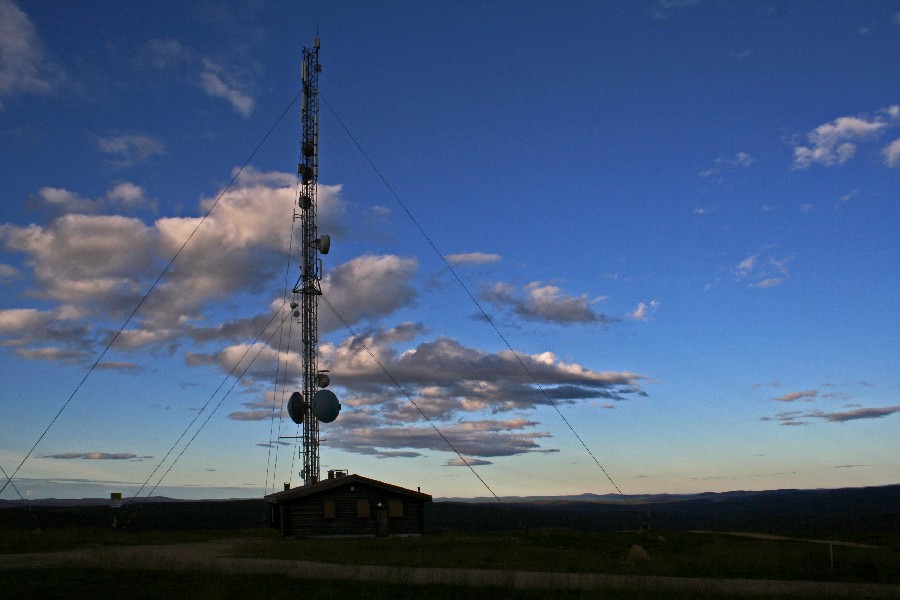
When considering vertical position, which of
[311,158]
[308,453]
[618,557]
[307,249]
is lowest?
[618,557]

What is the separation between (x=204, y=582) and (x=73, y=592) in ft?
10.5

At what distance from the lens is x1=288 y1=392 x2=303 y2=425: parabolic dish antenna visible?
44312 millimetres

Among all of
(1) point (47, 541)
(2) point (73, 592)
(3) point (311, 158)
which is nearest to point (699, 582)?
(2) point (73, 592)

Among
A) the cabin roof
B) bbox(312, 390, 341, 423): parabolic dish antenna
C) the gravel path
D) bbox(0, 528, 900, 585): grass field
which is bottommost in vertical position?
bbox(0, 528, 900, 585): grass field

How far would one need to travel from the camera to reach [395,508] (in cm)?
4116

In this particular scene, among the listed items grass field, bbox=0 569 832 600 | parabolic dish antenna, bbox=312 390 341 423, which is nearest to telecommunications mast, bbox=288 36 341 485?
parabolic dish antenna, bbox=312 390 341 423

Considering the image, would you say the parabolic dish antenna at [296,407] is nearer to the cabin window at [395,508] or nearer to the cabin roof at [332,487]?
the cabin roof at [332,487]

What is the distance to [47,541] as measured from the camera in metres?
33.2

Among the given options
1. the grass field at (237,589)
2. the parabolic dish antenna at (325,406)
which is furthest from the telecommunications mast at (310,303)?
the grass field at (237,589)

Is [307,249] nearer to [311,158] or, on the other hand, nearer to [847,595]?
[311,158]

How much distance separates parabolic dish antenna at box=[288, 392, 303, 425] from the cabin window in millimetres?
7619

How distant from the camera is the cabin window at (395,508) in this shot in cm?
4097

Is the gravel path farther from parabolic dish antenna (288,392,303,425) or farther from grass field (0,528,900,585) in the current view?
parabolic dish antenna (288,392,303,425)

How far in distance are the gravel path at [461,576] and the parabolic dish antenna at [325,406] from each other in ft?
57.0
